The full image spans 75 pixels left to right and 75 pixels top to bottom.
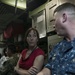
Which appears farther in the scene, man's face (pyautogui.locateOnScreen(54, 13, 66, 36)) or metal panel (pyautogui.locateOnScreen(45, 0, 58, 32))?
metal panel (pyautogui.locateOnScreen(45, 0, 58, 32))

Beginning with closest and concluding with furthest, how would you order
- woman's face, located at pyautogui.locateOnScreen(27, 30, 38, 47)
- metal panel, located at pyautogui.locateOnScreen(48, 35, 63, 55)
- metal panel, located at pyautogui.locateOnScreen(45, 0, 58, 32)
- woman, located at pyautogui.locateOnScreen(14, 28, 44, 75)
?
woman, located at pyautogui.locateOnScreen(14, 28, 44, 75) → woman's face, located at pyautogui.locateOnScreen(27, 30, 38, 47) → metal panel, located at pyautogui.locateOnScreen(48, 35, 63, 55) → metal panel, located at pyautogui.locateOnScreen(45, 0, 58, 32)

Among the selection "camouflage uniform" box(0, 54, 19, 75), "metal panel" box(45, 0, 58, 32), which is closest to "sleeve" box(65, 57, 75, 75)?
"metal panel" box(45, 0, 58, 32)

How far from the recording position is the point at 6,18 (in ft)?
16.3

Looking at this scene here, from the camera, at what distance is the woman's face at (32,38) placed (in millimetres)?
2218

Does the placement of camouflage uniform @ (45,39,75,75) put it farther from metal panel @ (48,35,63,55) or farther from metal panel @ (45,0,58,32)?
metal panel @ (45,0,58,32)

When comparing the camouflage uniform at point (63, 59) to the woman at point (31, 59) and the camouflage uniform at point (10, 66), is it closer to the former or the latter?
the woman at point (31, 59)

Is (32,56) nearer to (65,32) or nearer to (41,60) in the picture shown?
(41,60)

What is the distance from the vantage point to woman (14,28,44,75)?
1977 mm

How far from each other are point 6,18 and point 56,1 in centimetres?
274

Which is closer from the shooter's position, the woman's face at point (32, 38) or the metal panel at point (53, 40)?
the woman's face at point (32, 38)

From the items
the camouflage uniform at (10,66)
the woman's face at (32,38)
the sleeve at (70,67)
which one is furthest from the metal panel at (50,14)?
the sleeve at (70,67)

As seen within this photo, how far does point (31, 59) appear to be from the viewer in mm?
2092

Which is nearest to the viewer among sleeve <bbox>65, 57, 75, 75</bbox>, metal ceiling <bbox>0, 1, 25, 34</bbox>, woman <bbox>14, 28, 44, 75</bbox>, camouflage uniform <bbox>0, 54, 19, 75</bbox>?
sleeve <bbox>65, 57, 75, 75</bbox>

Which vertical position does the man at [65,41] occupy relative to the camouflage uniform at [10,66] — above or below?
above
